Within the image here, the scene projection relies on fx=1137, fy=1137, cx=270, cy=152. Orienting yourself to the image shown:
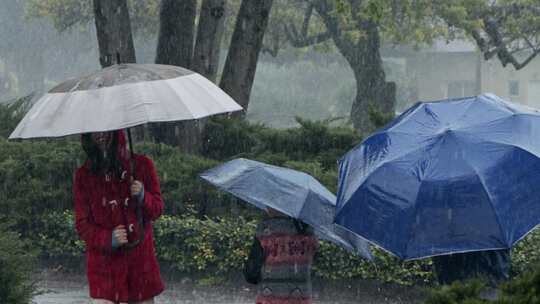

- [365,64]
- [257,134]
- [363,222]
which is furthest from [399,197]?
[365,64]

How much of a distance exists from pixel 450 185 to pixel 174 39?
30.8 feet

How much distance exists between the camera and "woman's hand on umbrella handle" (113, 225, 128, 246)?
608 cm

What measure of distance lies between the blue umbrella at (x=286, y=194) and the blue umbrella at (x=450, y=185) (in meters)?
0.62

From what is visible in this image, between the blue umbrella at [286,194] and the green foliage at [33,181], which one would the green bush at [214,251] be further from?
the blue umbrella at [286,194]

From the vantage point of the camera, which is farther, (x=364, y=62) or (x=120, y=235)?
(x=364, y=62)

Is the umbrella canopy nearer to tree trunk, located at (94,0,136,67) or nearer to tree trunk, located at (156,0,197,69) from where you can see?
tree trunk, located at (94,0,136,67)

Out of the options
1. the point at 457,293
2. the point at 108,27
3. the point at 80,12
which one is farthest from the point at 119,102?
the point at 80,12

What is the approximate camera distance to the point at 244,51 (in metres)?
14.5

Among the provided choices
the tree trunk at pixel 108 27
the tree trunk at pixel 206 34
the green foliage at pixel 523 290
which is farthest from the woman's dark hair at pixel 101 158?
the tree trunk at pixel 206 34

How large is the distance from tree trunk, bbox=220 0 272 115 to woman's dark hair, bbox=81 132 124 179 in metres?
8.34

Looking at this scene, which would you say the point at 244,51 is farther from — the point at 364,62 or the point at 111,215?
the point at 364,62

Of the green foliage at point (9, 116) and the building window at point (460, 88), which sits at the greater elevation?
the green foliage at point (9, 116)

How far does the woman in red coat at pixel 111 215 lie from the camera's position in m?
6.12

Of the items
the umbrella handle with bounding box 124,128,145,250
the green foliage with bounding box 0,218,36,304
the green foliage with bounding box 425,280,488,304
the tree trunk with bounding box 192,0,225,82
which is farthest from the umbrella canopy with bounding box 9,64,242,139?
the tree trunk with bounding box 192,0,225,82
